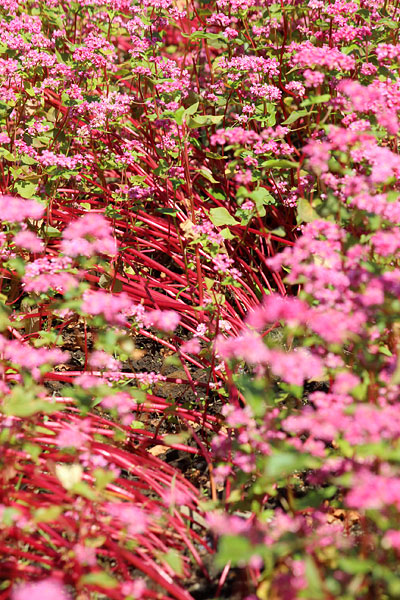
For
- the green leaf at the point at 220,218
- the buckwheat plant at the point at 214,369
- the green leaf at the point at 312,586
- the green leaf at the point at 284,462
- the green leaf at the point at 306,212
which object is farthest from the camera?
the green leaf at the point at 220,218

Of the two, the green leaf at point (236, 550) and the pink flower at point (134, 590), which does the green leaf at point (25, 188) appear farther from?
the green leaf at point (236, 550)

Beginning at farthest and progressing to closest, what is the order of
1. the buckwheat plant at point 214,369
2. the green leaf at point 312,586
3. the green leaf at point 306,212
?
the green leaf at point 306,212 < the buckwheat plant at point 214,369 < the green leaf at point 312,586

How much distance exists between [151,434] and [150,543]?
51 cm

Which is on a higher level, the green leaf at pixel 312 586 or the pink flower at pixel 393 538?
the pink flower at pixel 393 538

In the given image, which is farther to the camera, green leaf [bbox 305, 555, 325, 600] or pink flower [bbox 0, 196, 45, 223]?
pink flower [bbox 0, 196, 45, 223]

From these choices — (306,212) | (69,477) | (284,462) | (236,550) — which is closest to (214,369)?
(306,212)

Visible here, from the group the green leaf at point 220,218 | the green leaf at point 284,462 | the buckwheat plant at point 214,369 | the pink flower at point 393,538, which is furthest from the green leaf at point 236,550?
the green leaf at point 220,218

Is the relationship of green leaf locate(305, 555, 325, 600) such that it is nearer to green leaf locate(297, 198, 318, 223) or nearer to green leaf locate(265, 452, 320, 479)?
green leaf locate(265, 452, 320, 479)

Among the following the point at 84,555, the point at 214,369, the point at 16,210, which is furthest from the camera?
the point at 214,369

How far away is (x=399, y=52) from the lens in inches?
76.8

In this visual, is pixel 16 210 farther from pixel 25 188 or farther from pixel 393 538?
pixel 393 538

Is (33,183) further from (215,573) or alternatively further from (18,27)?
(215,573)

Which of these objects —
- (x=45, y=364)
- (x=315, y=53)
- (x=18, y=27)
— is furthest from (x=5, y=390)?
(x=18, y=27)

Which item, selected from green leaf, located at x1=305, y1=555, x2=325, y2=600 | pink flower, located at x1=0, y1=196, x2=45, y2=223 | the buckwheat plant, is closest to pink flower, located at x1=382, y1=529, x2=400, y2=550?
the buckwheat plant
